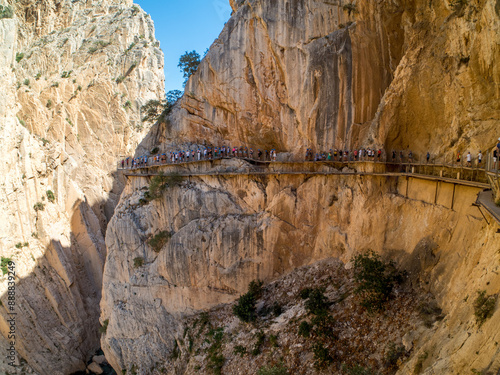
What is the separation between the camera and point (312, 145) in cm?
2230

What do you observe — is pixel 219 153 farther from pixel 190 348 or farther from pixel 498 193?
pixel 498 193

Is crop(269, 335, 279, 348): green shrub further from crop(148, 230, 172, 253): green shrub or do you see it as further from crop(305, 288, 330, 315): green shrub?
crop(148, 230, 172, 253): green shrub

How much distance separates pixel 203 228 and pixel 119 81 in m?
32.5

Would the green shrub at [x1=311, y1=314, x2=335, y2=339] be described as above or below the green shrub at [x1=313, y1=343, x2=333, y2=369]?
above

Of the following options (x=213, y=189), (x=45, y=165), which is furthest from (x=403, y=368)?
(x=45, y=165)

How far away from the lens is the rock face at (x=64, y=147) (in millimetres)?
31117

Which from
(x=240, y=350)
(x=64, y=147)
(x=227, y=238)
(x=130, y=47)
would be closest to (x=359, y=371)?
(x=240, y=350)

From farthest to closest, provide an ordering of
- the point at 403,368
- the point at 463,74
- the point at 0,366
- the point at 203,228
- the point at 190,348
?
the point at 0,366 → the point at 203,228 → the point at 190,348 → the point at 463,74 → the point at 403,368

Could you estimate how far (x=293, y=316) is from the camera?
696 inches

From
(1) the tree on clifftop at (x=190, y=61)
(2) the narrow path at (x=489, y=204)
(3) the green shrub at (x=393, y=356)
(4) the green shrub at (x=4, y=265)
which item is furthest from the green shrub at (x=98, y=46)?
(3) the green shrub at (x=393, y=356)

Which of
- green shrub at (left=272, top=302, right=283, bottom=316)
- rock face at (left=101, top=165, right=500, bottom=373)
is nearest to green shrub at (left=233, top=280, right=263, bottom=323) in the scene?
rock face at (left=101, top=165, right=500, bottom=373)

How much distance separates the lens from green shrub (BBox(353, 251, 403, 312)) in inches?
552

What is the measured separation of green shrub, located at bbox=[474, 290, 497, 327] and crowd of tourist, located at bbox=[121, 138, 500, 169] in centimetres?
701

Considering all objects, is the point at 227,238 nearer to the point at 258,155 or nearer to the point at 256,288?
the point at 256,288
